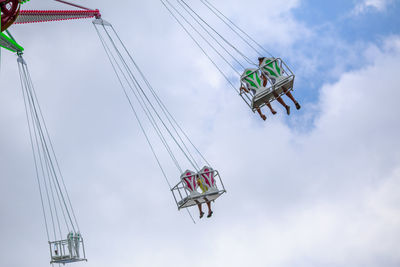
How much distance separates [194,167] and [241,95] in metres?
3.68

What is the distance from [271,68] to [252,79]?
2.29ft

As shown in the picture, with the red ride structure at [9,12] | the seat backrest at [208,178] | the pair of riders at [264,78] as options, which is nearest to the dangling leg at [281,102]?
the pair of riders at [264,78]

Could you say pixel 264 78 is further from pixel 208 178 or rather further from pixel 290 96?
pixel 208 178

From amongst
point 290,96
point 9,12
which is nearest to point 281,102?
point 290,96

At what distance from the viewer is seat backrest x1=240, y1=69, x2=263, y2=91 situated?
20.9 m

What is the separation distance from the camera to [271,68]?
20.9 metres

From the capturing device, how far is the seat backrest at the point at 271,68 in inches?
819

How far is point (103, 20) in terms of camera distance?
27.5 m

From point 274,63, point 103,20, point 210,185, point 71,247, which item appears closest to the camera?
point 274,63

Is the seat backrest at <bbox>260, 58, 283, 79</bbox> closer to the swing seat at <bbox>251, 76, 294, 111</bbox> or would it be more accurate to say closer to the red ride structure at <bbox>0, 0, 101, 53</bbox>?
the swing seat at <bbox>251, 76, 294, 111</bbox>

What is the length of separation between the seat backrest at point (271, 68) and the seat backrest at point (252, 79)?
0.89 feet

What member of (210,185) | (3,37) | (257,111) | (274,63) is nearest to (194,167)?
(210,185)

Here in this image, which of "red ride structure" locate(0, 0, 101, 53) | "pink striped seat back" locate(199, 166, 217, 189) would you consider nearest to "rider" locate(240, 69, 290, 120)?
"pink striped seat back" locate(199, 166, 217, 189)

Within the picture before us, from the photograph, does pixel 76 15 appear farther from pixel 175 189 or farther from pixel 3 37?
pixel 175 189
